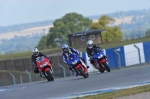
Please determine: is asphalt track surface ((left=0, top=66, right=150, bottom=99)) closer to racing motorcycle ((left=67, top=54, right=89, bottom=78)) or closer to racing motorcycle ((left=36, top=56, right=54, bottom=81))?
racing motorcycle ((left=67, top=54, right=89, bottom=78))

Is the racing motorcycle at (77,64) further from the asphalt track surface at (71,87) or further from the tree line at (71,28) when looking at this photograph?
the tree line at (71,28)

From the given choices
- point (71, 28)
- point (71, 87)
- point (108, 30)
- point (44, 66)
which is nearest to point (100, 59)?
point (44, 66)

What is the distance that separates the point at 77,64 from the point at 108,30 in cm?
9230

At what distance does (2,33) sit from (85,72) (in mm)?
174526

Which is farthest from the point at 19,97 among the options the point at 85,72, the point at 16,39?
the point at 16,39

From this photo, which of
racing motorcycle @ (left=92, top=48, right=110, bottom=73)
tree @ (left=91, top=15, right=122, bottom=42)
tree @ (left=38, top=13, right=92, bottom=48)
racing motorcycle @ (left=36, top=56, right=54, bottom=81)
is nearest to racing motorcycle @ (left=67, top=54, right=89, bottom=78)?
racing motorcycle @ (left=36, top=56, right=54, bottom=81)

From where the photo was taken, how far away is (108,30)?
379 feet

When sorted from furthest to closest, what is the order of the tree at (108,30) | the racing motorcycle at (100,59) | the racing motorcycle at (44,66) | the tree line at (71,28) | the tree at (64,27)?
the tree at (64,27)
the tree line at (71,28)
the tree at (108,30)
the racing motorcycle at (100,59)
the racing motorcycle at (44,66)

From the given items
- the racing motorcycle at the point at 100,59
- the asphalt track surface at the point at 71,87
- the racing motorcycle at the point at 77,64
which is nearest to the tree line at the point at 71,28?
the racing motorcycle at the point at 100,59

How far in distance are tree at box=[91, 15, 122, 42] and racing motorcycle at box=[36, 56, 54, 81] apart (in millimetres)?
81701

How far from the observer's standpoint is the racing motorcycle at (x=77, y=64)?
2344 cm

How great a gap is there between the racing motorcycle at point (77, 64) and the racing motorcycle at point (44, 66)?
1220 millimetres

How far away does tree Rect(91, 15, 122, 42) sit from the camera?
4373 inches

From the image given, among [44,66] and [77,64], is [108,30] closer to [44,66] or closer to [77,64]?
[44,66]
